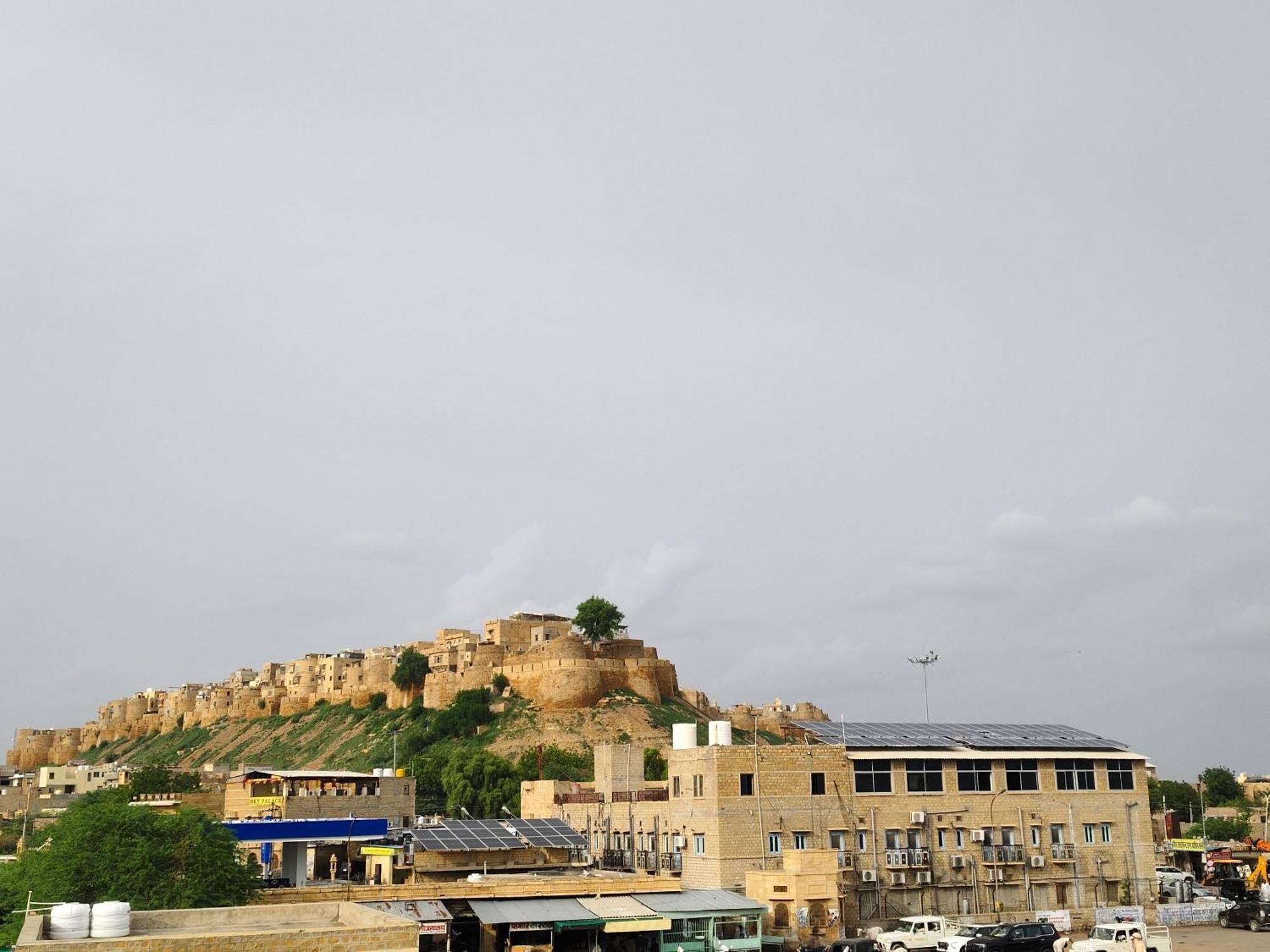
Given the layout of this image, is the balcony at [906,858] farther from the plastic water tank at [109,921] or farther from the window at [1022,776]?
the plastic water tank at [109,921]

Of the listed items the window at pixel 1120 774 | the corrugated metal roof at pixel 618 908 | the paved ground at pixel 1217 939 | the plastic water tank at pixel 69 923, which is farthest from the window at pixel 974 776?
the plastic water tank at pixel 69 923

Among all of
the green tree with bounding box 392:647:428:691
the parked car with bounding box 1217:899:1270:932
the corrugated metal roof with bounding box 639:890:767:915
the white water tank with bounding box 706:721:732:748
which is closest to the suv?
the corrugated metal roof with bounding box 639:890:767:915

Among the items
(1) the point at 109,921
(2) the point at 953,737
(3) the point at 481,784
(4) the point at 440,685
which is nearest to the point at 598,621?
(4) the point at 440,685

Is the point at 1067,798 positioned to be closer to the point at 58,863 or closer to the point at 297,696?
the point at 58,863

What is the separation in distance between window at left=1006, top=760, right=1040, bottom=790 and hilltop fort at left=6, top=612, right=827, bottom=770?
229 feet

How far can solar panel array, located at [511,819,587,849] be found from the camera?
46656mm

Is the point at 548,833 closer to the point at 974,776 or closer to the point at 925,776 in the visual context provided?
the point at 925,776

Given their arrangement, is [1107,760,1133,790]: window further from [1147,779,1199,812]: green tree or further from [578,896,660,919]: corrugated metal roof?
[1147,779,1199,812]: green tree

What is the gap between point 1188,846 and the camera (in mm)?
70062

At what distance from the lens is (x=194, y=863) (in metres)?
37.4

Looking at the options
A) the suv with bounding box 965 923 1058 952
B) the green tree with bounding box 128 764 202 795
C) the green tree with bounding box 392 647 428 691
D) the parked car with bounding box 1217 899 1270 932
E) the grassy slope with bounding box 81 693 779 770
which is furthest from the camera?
the green tree with bounding box 392 647 428 691

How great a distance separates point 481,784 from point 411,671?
5428 centimetres

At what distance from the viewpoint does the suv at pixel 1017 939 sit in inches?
1517

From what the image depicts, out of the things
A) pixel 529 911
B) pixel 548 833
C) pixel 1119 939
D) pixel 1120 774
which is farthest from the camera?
pixel 1120 774
